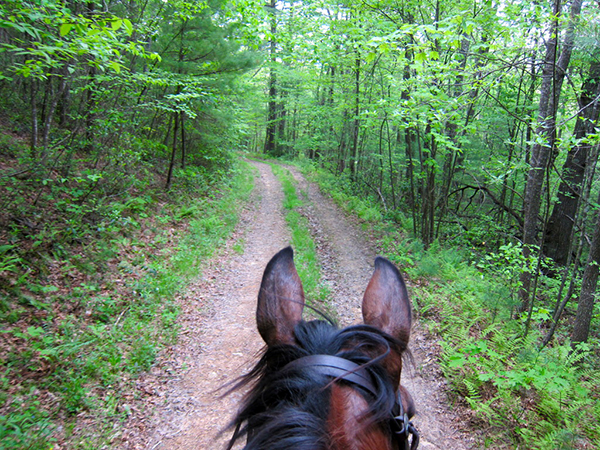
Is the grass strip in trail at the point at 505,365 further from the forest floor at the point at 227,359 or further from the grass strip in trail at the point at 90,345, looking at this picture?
the grass strip in trail at the point at 90,345

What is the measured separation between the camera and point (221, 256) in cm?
778

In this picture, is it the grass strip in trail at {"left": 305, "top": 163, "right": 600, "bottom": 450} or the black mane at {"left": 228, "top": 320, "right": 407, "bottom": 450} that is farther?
the grass strip in trail at {"left": 305, "top": 163, "right": 600, "bottom": 450}

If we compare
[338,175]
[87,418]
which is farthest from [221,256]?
[338,175]

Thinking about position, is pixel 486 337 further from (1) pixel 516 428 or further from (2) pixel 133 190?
(2) pixel 133 190

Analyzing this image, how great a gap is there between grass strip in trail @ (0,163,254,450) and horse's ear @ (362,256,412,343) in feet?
10.2

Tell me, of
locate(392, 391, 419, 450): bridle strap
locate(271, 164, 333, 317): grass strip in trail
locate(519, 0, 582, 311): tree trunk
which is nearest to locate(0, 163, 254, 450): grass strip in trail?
locate(271, 164, 333, 317): grass strip in trail

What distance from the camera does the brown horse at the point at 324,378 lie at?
0.92 metres

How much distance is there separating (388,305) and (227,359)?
3.66 m

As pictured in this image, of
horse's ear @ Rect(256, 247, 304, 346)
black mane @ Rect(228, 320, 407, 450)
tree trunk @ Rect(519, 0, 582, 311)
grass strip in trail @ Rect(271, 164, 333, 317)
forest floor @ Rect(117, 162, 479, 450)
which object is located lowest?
forest floor @ Rect(117, 162, 479, 450)

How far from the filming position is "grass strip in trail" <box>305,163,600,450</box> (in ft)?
11.0

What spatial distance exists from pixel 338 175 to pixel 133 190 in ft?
34.3

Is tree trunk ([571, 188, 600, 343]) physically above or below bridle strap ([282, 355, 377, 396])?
below

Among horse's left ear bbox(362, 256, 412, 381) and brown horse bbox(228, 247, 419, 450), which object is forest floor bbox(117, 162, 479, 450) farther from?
horse's left ear bbox(362, 256, 412, 381)

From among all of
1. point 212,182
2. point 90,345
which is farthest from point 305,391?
point 212,182
